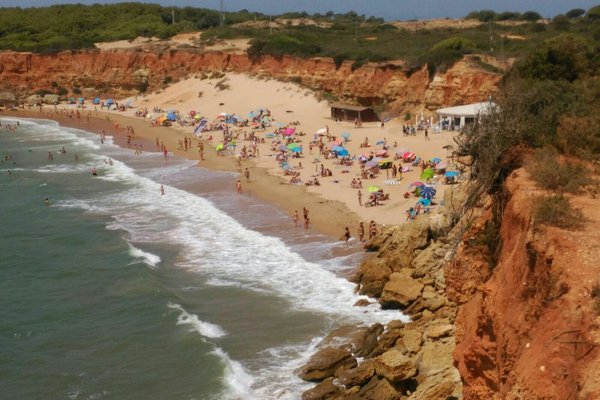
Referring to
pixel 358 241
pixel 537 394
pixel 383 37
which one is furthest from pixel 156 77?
pixel 537 394

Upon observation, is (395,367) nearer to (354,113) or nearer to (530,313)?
(530,313)

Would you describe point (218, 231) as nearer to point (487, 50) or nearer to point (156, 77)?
point (487, 50)

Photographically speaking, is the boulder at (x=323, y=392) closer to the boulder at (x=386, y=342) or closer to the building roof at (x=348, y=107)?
the boulder at (x=386, y=342)

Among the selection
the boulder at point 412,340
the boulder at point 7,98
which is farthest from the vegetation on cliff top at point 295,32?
the boulder at point 412,340

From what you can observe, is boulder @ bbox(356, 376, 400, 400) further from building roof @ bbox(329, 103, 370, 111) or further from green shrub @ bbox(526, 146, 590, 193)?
building roof @ bbox(329, 103, 370, 111)

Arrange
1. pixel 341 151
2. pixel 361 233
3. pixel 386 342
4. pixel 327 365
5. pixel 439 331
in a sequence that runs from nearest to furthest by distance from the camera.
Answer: pixel 439 331 → pixel 327 365 → pixel 386 342 → pixel 361 233 → pixel 341 151

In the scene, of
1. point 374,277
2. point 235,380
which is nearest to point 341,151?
point 374,277
